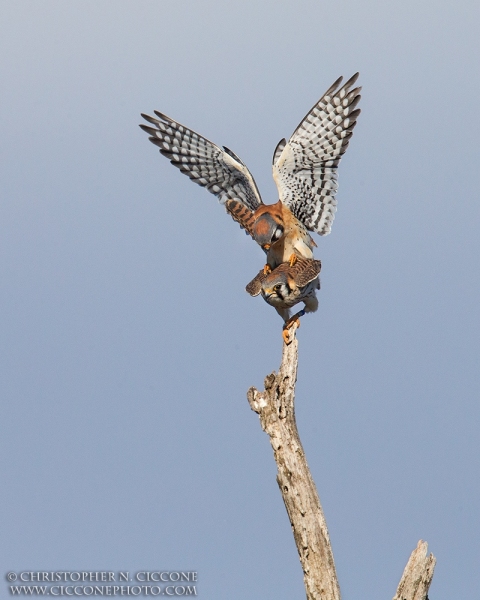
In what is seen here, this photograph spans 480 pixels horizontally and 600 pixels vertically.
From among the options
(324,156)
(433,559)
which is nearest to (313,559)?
(433,559)

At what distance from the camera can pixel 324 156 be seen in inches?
373

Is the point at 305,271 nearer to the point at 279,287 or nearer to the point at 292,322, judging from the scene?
the point at 279,287

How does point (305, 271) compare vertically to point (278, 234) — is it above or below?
below

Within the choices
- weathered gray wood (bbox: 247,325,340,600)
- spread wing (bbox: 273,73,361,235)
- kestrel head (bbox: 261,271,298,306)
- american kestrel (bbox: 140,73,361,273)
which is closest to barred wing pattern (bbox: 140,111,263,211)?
american kestrel (bbox: 140,73,361,273)

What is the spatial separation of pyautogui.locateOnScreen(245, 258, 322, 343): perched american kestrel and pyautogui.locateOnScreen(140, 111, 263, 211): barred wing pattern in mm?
1459

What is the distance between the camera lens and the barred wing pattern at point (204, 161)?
32.8ft

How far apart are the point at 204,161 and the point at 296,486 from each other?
4.58m

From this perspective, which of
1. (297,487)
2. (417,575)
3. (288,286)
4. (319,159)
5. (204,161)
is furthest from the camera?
(204,161)

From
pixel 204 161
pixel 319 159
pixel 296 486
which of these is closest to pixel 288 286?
pixel 319 159

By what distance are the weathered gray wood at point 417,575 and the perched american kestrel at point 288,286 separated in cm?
254

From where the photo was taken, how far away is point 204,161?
10.3 m

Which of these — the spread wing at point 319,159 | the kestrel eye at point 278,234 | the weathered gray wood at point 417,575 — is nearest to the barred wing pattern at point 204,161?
the spread wing at point 319,159

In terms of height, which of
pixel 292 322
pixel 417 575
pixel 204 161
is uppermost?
pixel 204 161

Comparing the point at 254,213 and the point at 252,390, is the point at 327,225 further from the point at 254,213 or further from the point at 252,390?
the point at 252,390
